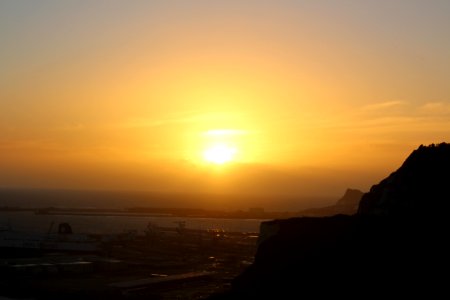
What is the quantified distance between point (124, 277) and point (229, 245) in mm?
28234

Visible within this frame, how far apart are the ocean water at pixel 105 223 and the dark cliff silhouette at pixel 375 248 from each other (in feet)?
255

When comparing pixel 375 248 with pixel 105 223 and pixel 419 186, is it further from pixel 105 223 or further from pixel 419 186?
pixel 105 223

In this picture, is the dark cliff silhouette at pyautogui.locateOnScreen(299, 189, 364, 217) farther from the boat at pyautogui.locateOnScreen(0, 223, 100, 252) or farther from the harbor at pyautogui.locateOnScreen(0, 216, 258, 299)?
the boat at pyautogui.locateOnScreen(0, 223, 100, 252)

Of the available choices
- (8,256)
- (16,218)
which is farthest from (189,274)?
(16,218)

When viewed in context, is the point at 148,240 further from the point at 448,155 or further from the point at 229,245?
the point at 448,155

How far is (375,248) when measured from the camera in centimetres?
3019

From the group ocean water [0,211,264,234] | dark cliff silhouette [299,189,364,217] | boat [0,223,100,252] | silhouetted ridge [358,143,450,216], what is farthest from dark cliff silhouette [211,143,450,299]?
dark cliff silhouette [299,189,364,217]

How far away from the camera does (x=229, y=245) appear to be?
3150 inches

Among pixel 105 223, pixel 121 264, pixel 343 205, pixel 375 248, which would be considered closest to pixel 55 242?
pixel 121 264

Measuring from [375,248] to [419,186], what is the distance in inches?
205

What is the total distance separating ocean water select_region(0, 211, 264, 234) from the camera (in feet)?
384

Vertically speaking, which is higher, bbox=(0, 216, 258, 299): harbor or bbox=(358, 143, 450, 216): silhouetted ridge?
bbox=(358, 143, 450, 216): silhouetted ridge

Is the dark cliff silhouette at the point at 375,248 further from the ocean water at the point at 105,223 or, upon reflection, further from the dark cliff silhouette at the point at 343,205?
the dark cliff silhouette at the point at 343,205

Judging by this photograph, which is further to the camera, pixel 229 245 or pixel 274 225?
pixel 229 245
